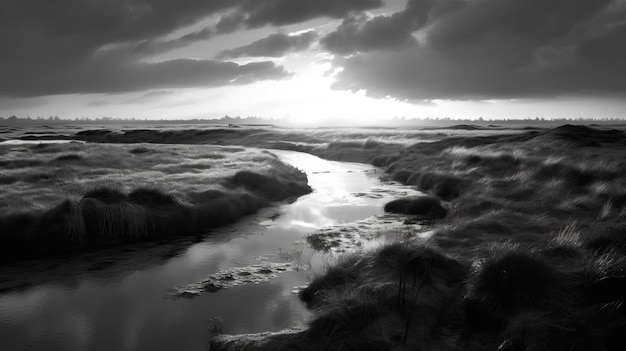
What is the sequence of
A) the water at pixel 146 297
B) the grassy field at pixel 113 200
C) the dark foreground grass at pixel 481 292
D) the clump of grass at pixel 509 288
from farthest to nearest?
1. the grassy field at pixel 113 200
2. the water at pixel 146 297
3. the clump of grass at pixel 509 288
4. the dark foreground grass at pixel 481 292

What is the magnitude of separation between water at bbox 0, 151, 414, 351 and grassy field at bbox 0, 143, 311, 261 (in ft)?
5.01

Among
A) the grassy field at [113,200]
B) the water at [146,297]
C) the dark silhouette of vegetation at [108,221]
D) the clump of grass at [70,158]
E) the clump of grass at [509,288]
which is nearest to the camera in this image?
the clump of grass at [509,288]

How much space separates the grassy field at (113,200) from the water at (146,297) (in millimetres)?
1528

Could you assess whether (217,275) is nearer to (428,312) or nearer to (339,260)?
(339,260)

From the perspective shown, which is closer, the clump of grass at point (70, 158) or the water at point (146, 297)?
the water at point (146, 297)

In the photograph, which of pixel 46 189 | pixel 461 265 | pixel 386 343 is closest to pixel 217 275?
pixel 386 343

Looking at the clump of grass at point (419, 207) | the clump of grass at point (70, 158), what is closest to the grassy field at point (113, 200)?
the clump of grass at point (70, 158)

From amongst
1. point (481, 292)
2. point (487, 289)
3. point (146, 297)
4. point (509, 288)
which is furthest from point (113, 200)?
point (509, 288)

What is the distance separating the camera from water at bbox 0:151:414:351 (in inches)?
389

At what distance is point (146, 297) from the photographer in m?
12.3

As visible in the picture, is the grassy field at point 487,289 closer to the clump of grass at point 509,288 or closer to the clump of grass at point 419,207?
the clump of grass at point 509,288

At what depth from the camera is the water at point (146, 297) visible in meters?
9.89

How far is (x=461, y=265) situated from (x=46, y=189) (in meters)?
23.6

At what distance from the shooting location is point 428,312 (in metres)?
9.55
